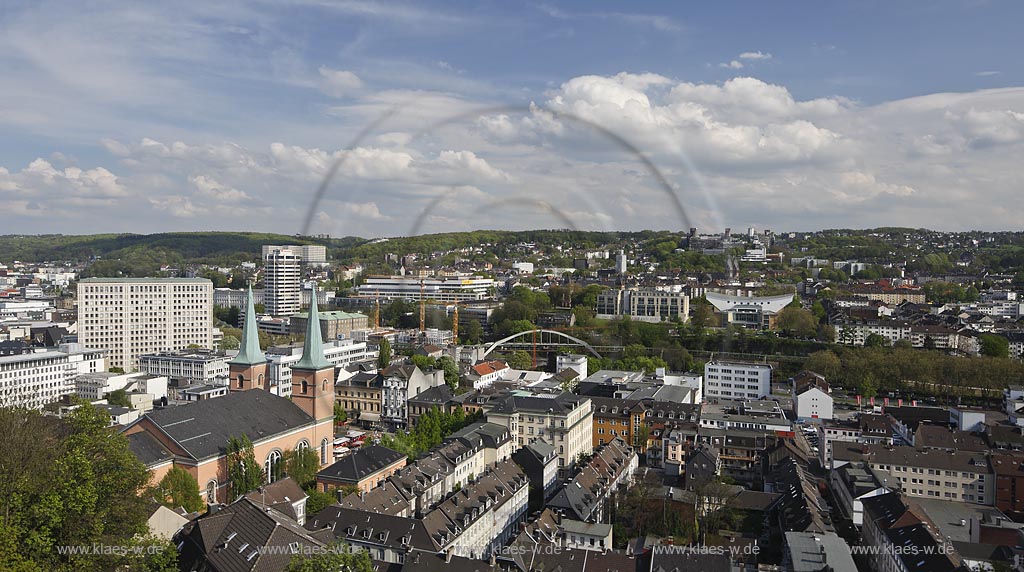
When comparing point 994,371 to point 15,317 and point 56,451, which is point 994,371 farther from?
point 15,317

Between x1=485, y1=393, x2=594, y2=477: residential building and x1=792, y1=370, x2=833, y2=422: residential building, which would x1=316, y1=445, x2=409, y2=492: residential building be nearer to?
x1=485, y1=393, x2=594, y2=477: residential building

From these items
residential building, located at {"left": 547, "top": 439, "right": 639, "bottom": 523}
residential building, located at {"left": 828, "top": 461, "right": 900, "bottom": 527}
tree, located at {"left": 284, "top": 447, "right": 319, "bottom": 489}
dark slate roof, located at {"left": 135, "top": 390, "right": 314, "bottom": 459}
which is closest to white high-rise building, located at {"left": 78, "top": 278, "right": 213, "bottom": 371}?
dark slate roof, located at {"left": 135, "top": 390, "right": 314, "bottom": 459}

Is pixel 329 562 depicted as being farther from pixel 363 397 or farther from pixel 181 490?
pixel 363 397

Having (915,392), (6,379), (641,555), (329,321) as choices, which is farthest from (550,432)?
(329,321)

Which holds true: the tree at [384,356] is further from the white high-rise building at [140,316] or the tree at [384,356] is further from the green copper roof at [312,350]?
the white high-rise building at [140,316]

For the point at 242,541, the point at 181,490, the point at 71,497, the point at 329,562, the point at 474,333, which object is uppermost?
the point at 71,497

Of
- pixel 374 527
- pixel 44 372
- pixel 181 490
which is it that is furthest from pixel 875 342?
pixel 44 372

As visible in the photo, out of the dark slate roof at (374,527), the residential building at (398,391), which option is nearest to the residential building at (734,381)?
the residential building at (398,391)
